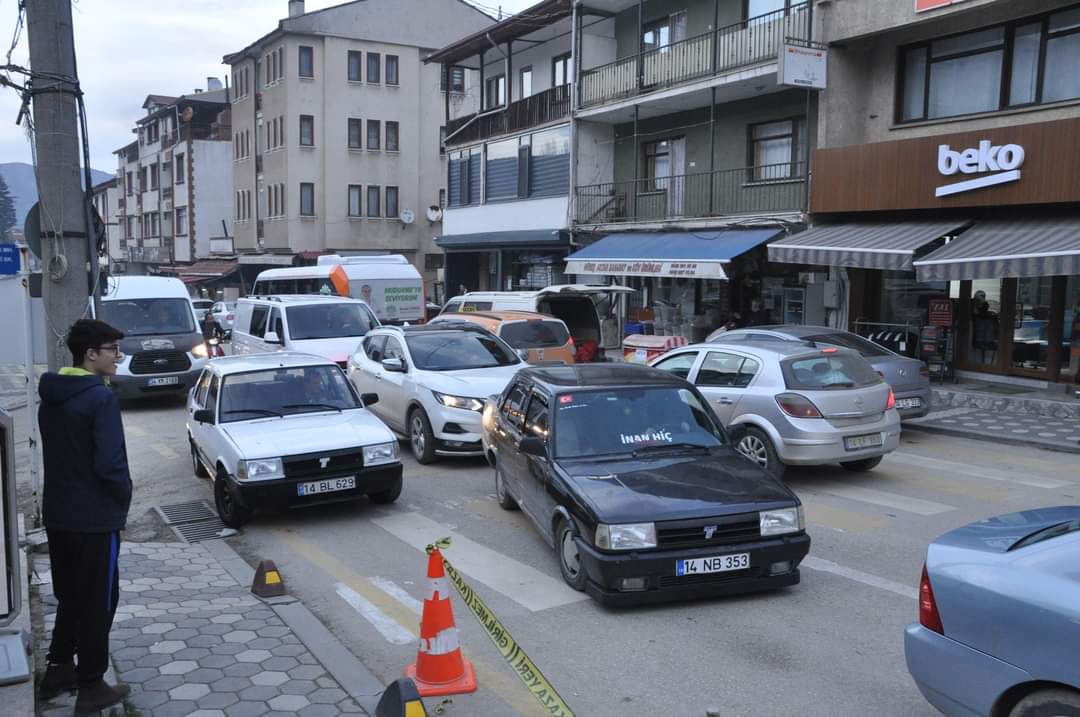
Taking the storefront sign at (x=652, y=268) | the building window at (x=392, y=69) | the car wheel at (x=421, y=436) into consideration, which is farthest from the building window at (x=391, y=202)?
the car wheel at (x=421, y=436)

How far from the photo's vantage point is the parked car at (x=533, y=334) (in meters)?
15.9

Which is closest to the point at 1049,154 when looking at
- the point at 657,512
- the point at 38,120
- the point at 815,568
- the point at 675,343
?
the point at 675,343

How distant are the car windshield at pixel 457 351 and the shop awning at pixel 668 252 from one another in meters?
8.16

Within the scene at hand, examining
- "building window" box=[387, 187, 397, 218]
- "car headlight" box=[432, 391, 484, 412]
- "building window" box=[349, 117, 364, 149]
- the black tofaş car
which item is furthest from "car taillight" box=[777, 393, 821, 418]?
"building window" box=[349, 117, 364, 149]

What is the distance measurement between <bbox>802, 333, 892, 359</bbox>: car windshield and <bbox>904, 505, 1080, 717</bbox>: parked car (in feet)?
29.7

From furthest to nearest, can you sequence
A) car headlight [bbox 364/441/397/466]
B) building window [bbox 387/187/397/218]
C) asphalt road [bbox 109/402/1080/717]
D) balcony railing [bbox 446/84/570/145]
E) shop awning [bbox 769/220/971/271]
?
building window [bbox 387/187/397/218] → balcony railing [bbox 446/84/570/145] → shop awning [bbox 769/220/971/271] → car headlight [bbox 364/441/397/466] → asphalt road [bbox 109/402/1080/717]

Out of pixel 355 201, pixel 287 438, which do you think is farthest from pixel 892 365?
pixel 355 201

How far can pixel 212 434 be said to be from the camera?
31.2 ft

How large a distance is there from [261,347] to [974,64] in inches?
578

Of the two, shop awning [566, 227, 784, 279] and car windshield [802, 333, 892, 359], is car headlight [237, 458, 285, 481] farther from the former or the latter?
shop awning [566, 227, 784, 279]

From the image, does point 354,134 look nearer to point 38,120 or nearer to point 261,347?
point 261,347

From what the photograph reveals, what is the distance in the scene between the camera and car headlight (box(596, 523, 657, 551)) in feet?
20.5

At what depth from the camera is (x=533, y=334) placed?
1623 cm

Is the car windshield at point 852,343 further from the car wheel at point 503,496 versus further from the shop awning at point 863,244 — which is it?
the car wheel at point 503,496
